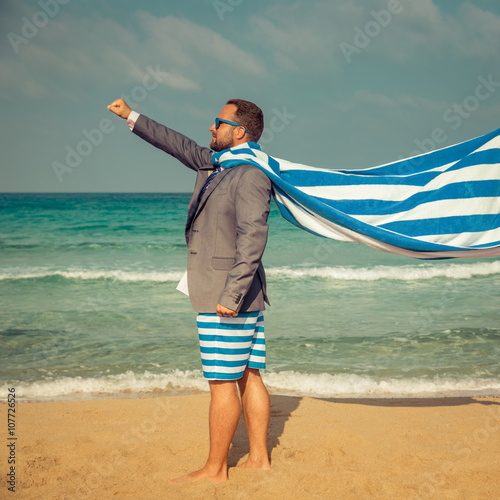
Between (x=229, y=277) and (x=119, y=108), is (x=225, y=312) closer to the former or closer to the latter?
(x=229, y=277)

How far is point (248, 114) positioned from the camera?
3008 millimetres

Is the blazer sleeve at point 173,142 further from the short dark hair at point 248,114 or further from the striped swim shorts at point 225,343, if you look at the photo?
the striped swim shorts at point 225,343

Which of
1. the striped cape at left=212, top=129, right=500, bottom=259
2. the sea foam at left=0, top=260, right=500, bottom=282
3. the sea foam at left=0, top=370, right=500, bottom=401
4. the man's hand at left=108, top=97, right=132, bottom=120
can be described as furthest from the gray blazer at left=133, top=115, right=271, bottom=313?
the sea foam at left=0, top=260, right=500, bottom=282

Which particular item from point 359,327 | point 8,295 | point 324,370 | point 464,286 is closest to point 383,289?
point 464,286

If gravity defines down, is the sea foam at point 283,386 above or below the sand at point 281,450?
below

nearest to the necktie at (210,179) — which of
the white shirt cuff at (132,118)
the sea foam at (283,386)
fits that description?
the white shirt cuff at (132,118)

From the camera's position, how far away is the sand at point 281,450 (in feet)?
9.74

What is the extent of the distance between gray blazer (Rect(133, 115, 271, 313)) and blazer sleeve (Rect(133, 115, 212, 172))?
184 millimetres

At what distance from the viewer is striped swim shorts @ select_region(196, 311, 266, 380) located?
9.29ft

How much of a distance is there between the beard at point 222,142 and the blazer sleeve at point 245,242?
14.6 inches

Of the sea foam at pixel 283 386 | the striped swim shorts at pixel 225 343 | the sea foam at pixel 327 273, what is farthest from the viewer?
the sea foam at pixel 327 273

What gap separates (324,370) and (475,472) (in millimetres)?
2569

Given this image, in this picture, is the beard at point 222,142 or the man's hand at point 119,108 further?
the man's hand at point 119,108

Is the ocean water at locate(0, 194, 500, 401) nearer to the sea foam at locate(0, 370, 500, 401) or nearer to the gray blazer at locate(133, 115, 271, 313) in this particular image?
the sea foam at locate(0, 370, 500, 401)
